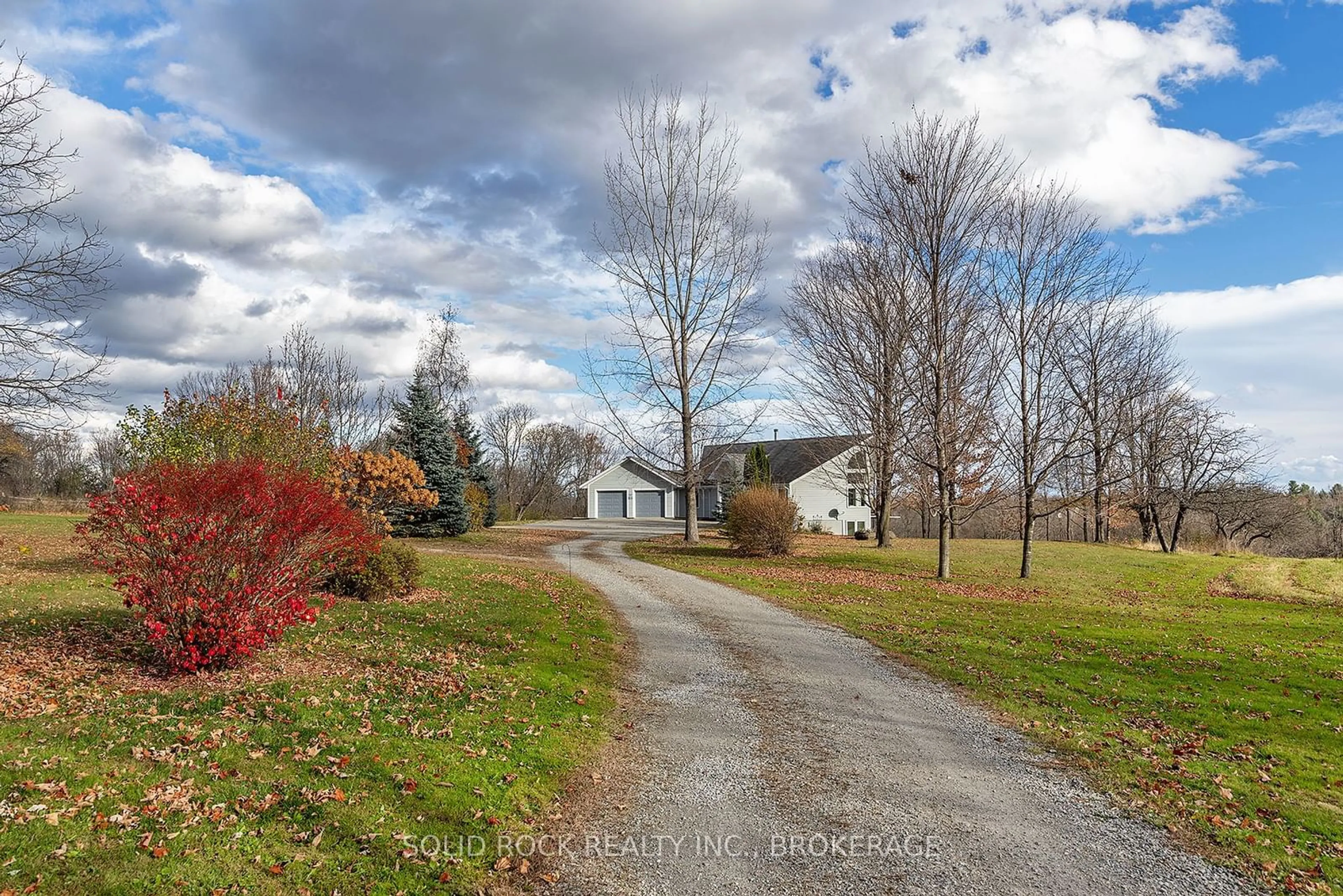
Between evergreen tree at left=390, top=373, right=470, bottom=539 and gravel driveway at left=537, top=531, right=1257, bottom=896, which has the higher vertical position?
evergreen tree at left=390, top=373, right=470, bottom=539

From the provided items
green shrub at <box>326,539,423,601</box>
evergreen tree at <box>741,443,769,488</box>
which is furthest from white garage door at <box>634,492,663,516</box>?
green shrub at <box>326,539,423,601</box>

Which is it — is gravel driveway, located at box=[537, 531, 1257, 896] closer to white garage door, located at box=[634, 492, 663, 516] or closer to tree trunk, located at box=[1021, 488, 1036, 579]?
tree trunk, located at box=[1021, 488, 1036, 579]

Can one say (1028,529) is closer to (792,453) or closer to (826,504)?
(826,504)

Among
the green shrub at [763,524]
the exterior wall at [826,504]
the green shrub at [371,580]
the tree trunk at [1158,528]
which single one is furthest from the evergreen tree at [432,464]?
the tree trunk at [1158,528]

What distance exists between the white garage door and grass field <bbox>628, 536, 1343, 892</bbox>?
2938cm

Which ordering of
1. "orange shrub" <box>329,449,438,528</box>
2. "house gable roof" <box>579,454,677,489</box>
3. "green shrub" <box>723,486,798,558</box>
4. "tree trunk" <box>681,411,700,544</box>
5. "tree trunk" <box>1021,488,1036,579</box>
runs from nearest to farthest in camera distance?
"tree trunk" <box>1021,488,1036,579</box>, "orange shrub" <box>329,449,438,528</box>, "green shrub" <box>723,486,798,558</box>, "tree trunk" <box>681,411,700,544</box>, "house gable roof" <box>579,454,677,489</box>

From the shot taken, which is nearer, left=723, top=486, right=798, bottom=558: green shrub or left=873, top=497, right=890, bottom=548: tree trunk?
left=723, top=486, right=798, bottom=558: green shrub

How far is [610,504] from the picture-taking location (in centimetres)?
5356

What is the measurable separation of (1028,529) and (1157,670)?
37.1 ft

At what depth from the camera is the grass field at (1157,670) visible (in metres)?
5.53

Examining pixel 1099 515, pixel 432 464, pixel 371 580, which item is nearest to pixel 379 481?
pixel 432 464

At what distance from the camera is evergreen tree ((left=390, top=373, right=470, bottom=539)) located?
2719 centimetres

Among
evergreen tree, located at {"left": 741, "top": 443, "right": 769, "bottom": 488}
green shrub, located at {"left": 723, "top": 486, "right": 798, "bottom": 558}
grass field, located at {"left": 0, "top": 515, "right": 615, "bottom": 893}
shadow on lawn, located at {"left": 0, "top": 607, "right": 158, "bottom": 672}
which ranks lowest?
grass field, located at {"left": 0, "top": 515, "right": 615, "bottom": 893}

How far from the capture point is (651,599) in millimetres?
15148
